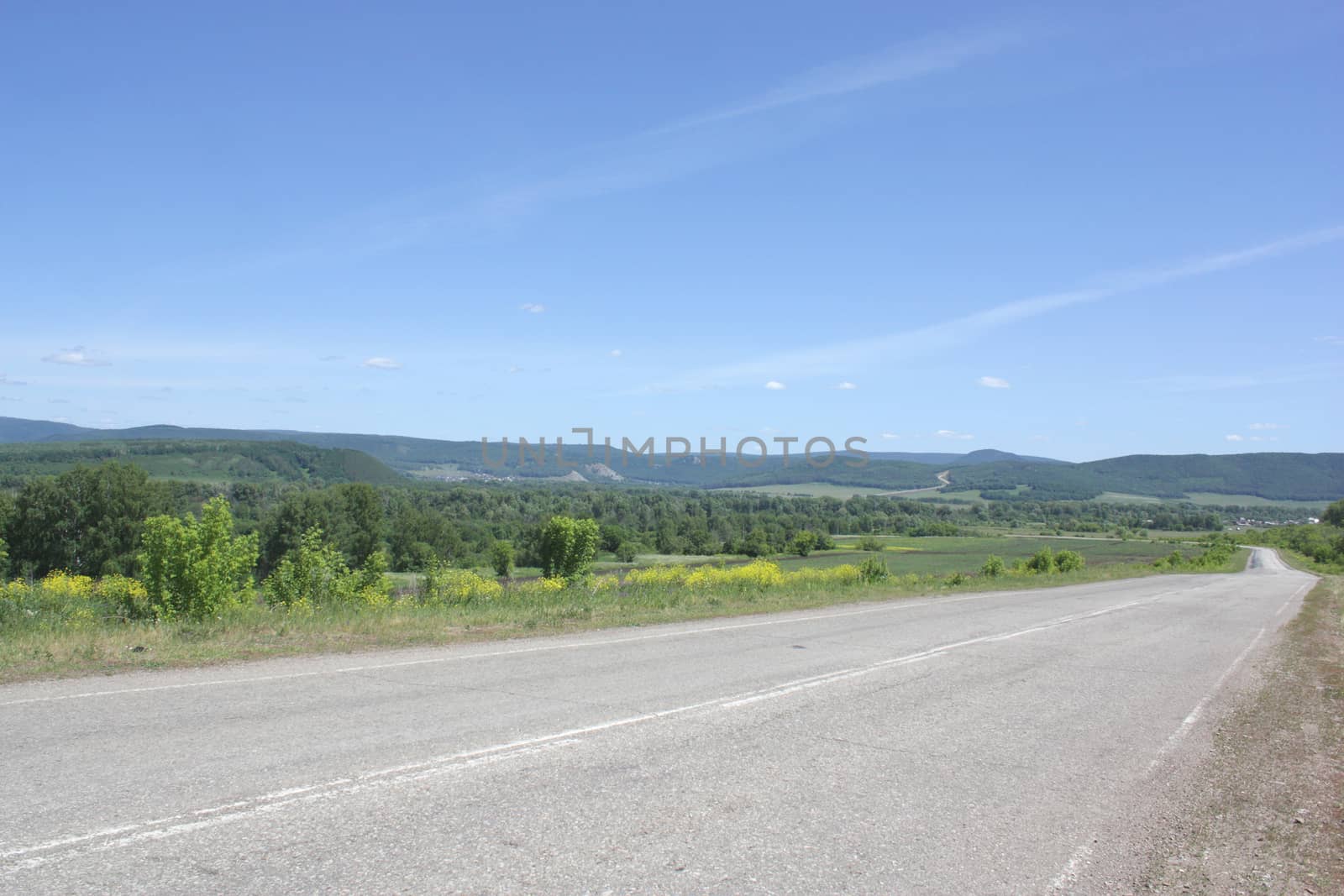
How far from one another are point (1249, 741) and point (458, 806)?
25.7 ft

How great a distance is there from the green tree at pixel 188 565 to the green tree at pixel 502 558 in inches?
2697

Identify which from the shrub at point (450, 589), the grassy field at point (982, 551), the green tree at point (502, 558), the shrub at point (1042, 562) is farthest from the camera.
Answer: the green tree at point (502, 558)

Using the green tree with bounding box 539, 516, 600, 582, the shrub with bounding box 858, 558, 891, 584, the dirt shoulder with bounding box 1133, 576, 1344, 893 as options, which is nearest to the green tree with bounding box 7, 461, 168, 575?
the green tree with bounding box 539, 516, 600, 582

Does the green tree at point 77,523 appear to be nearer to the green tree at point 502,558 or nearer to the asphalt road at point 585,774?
the green tree at point 502,558

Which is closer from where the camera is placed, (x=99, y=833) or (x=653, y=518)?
(x=99, y=833)

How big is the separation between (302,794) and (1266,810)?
22.5 ft

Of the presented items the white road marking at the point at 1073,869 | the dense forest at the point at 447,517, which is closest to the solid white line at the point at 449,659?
the white road marking at the point at 1073,869

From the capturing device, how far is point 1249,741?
8.74 metres

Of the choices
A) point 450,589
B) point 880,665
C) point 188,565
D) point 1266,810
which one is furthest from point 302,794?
point 450,589

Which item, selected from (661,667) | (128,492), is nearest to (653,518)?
(128,492)

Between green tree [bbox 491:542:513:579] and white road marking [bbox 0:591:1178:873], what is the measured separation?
76.8 metres

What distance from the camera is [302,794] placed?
217 inches

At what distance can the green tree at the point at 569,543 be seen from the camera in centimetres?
3312

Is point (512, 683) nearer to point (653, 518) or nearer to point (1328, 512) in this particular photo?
point (653, 518)
